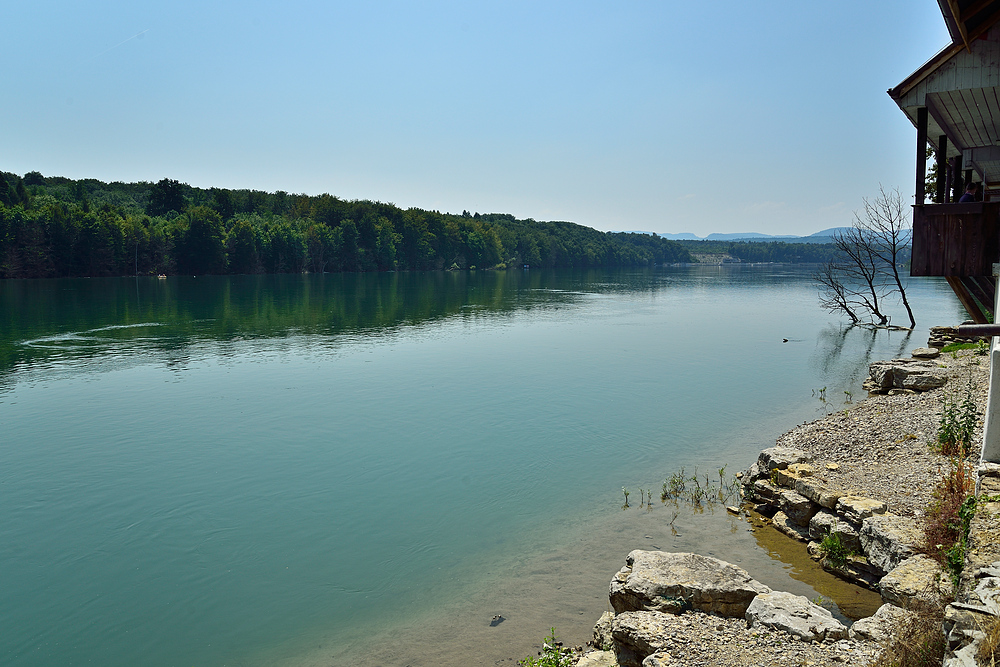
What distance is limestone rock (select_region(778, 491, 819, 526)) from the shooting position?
38.4ft

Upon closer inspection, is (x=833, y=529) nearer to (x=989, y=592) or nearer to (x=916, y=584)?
(x=916, y=584)

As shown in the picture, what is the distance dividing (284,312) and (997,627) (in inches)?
2042

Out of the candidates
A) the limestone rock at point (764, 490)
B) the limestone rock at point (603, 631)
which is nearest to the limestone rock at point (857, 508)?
the limestone rock at point (764, 490)

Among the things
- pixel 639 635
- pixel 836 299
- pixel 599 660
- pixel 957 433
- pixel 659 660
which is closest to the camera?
pixel 659 660

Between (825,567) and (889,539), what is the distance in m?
1.41

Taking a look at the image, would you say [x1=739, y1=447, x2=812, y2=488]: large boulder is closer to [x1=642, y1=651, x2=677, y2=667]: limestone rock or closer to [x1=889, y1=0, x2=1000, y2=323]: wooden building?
[x1=889, y1=0, x2=1000, y2=323]: wooden building

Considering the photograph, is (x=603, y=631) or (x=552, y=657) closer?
(x=552, y=657)

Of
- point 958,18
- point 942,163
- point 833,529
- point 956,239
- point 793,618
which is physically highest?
point 958,18

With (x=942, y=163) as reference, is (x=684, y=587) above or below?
below

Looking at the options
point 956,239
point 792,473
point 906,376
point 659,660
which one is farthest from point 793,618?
A: point 906,376

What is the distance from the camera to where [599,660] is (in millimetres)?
7562

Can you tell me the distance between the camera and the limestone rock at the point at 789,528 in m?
11.5

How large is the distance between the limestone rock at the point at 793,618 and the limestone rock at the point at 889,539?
230 centimetres

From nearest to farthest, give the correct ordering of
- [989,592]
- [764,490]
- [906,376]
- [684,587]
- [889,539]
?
[989,592] → [684,587] → [889,539] → [764,490] → [906,376]
